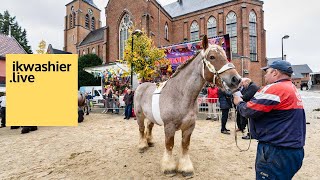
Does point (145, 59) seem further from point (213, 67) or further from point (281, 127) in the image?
point (281, 127)

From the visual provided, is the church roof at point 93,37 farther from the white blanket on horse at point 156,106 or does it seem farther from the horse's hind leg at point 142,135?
the white blanket on horse at point 156,106

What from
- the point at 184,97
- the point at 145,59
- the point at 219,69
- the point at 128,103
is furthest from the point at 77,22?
the point at 219,69

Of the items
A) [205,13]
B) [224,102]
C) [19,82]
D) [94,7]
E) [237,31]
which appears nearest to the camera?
[19,82]

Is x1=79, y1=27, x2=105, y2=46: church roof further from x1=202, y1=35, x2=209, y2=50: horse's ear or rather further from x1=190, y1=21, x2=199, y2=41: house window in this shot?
x1=202, y1=35, x2=209, y2=50: horse's ear

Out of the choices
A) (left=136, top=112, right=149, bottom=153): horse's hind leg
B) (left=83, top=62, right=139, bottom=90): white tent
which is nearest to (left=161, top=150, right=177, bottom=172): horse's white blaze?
(left=136, top=112, right=149, bottom=153): horse's hind leg

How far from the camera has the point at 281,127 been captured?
194 cm

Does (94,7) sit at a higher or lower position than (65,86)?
higher

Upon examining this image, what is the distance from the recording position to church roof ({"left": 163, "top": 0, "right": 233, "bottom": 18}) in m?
33.6

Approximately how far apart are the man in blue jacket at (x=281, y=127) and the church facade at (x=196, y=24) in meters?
24.4

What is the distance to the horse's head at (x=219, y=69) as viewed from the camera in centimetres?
246

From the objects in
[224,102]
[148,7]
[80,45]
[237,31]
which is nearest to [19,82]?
[224,102]

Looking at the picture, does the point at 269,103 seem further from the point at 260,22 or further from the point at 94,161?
the point at 260,22

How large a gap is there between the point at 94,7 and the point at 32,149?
185 ft

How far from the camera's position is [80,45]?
4878 cm
